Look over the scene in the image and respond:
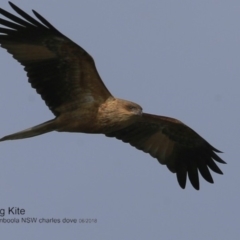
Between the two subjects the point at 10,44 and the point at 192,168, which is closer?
the point at 10,44

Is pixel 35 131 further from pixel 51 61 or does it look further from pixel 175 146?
pixel 175 146

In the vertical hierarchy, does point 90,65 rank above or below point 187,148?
above

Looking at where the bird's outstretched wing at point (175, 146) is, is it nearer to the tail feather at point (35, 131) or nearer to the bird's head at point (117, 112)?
the bird's head at point (117, 112)

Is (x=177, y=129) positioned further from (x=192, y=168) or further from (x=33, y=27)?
(x=33, y=27)

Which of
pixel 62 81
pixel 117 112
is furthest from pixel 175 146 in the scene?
pixel 62 81

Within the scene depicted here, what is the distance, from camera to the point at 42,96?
14000 millimetres

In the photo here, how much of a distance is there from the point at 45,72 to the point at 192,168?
11.9 ft

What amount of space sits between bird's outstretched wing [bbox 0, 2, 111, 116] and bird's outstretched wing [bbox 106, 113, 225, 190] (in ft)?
5.25

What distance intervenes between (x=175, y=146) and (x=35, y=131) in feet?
10.5

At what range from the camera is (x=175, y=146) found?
52.7ft

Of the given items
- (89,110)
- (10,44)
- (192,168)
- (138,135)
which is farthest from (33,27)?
(192,168)

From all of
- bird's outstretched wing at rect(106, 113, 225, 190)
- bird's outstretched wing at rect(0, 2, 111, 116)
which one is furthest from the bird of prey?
bird's outstretched wing at rect(106, 113, 225, 190)

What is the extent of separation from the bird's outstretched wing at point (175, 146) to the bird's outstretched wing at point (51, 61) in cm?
160

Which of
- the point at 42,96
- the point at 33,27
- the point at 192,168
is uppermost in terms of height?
the point at 33,27
